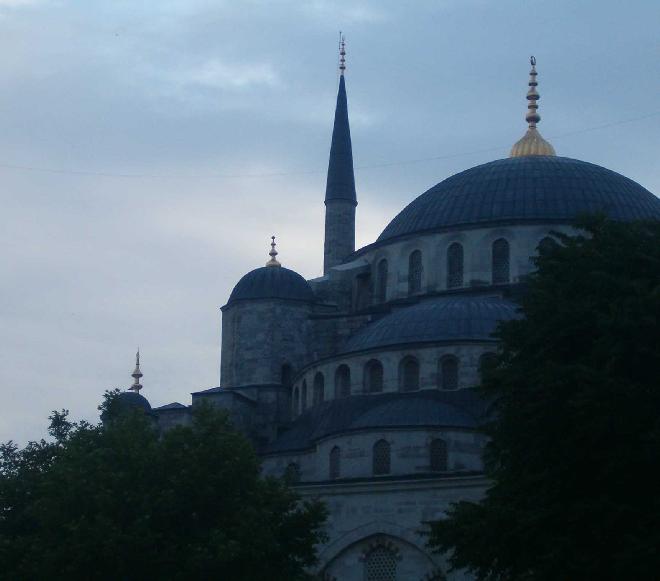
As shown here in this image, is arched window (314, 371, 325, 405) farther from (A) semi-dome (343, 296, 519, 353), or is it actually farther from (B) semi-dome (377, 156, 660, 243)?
(B) semi-dome (377, 156, 660, 243)

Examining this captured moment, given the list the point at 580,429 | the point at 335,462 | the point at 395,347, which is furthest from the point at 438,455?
the point at 580,429

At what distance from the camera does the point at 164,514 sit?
30531 millimetres

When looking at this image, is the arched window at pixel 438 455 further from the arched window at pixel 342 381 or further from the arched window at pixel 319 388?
the arched window at pixel 319 388

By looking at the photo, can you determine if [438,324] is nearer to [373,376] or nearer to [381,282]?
[373,376]

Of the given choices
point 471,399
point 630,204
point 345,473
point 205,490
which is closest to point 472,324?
point 471,399

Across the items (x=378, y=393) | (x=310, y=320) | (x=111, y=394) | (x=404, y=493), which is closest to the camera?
(x=111, y=394)

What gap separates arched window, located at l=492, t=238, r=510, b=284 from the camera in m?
47.5

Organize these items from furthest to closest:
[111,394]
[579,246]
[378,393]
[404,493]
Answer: [378,393], [404,493], [111,394], [579,246]

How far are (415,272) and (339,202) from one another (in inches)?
381

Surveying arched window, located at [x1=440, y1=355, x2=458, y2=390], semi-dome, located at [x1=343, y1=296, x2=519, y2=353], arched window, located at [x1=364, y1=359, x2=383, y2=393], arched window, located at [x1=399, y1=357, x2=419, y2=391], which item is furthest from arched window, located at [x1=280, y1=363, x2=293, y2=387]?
arched window, located at [x1=440, y1=355, x2=458, y2=390]

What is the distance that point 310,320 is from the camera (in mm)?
49031

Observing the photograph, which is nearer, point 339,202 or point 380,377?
point 380,377

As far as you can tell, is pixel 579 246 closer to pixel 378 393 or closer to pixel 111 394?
pixel 111 394

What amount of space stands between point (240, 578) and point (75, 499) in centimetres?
338
